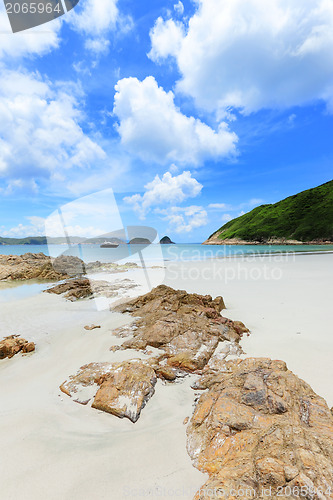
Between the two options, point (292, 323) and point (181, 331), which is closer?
point (181, 331)

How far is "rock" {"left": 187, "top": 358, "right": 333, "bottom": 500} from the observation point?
1930 mm

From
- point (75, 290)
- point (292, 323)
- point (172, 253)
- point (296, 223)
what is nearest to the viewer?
point (292, 323)

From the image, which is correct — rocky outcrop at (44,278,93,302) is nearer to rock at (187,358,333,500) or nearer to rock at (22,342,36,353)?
rock at (22,342,36,353)

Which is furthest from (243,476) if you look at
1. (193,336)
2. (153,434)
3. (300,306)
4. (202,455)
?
(300,306)

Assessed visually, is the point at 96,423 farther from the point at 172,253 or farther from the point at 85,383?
the point at 172,253

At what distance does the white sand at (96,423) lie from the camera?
2.51 m

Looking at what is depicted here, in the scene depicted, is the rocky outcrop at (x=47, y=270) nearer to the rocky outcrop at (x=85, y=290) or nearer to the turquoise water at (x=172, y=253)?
the rocky outcrop at (x=85, y=290)

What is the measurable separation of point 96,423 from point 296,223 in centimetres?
14263

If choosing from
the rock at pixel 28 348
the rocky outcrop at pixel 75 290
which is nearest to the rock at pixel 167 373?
the rock at pixel 28 348

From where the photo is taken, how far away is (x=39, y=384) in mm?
4648

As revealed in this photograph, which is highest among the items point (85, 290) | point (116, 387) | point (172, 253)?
point (172, 253)

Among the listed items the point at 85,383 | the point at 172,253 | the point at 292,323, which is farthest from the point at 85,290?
the point at 172,253

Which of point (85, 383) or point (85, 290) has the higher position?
point (85, 290)

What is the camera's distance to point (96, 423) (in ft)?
11.4
